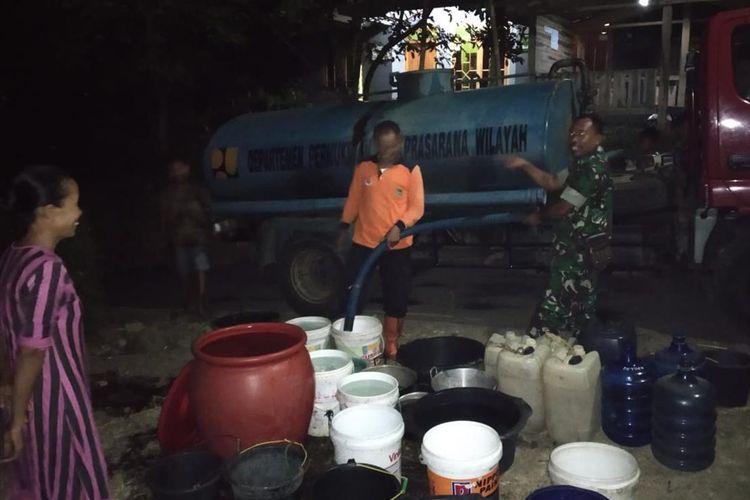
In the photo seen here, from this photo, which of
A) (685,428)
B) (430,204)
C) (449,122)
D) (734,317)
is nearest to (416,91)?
(449,122)

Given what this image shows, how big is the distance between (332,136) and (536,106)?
87.6 inches

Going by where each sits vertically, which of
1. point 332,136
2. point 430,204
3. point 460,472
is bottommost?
point 460,472

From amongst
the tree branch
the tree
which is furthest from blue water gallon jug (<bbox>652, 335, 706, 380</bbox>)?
the tree

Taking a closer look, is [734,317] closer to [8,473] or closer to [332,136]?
[332,136]

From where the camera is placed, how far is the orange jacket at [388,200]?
4.98 metres

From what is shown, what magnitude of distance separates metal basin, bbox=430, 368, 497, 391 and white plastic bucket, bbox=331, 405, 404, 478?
26.2 inches

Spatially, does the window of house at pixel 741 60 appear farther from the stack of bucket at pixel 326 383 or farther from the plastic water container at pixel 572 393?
the stack of bucket at pixel 326 383

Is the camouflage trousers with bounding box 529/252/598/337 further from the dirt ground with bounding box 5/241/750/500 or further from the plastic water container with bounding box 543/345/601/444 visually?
the dirt ground with bounding box 5/241/750/500

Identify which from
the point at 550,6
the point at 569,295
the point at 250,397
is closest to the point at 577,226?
the point at 569,295

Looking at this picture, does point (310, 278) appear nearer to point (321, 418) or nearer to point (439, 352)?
point (439, 352)

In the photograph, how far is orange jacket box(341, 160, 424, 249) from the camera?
4.98 meters

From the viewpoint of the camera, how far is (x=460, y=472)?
110 inches

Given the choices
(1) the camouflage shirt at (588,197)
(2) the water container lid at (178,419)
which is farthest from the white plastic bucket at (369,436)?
(1) the camouflage shirt at (588,197)

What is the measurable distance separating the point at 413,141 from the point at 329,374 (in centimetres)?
337
